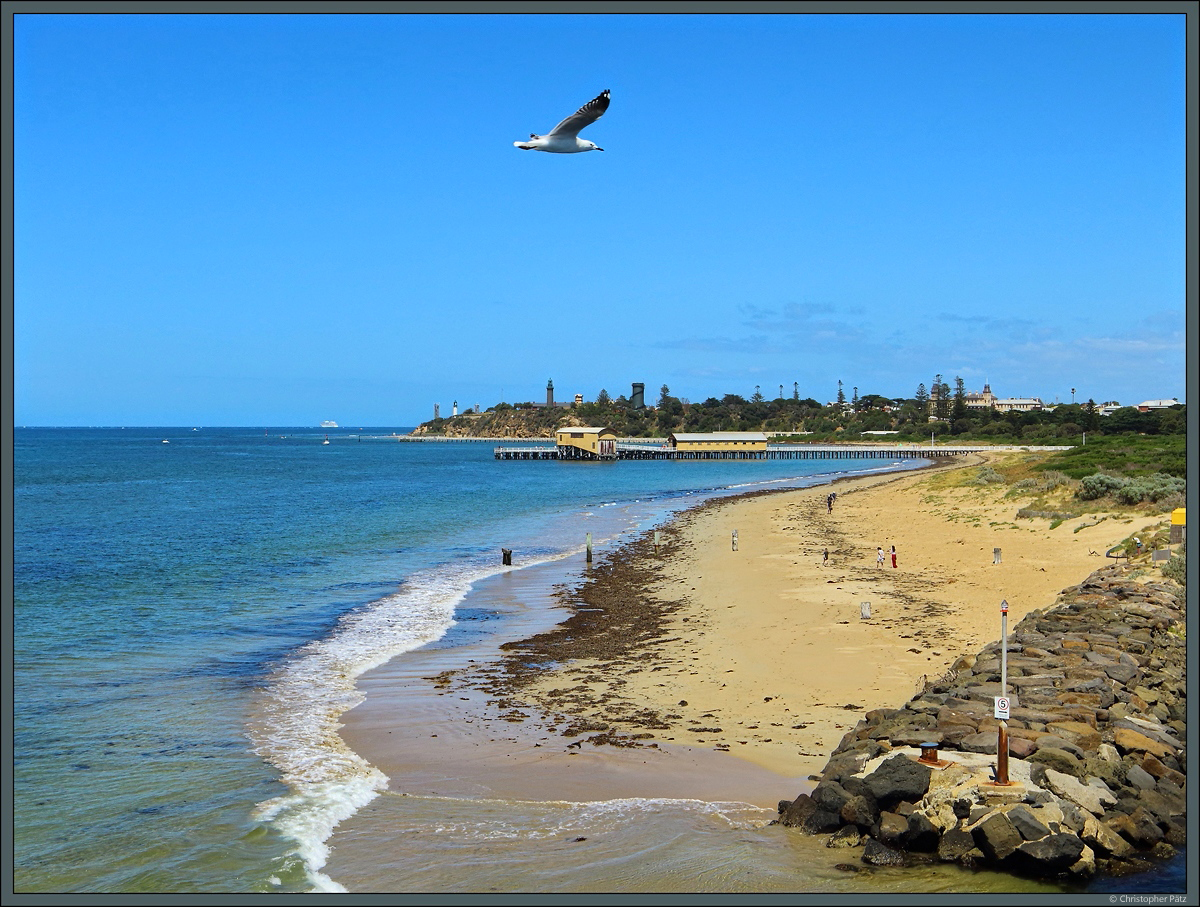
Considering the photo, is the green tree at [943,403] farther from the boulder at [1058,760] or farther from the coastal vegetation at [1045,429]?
the boulder at [1058,760]

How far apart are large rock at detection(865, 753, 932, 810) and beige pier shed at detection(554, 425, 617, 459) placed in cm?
11354

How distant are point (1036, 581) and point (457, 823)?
17.2 metres

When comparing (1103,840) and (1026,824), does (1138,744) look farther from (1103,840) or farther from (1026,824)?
(1026,824)

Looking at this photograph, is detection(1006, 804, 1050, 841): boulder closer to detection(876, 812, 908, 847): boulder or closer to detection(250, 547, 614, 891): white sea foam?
detection(876, 812, 908, 847): boulder

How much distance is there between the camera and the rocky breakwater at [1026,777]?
8.42 metres

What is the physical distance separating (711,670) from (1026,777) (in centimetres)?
786

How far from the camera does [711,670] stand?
16641 mm

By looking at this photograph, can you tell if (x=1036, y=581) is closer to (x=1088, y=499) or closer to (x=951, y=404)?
(x=1088, y=499)

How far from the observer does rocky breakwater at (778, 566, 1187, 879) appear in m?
8.42

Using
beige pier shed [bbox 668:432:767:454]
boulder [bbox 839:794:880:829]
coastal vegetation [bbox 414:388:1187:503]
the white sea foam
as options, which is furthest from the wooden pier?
boulder [bbox 839:794:880:829]

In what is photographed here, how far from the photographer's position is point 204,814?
10.8 meters

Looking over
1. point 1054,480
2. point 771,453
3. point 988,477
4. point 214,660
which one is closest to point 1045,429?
point 771,453

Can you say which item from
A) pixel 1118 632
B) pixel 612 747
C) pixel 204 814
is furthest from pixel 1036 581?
pixel 204 814

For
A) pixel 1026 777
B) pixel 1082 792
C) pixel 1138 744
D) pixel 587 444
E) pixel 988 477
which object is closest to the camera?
pixel 1082 792
